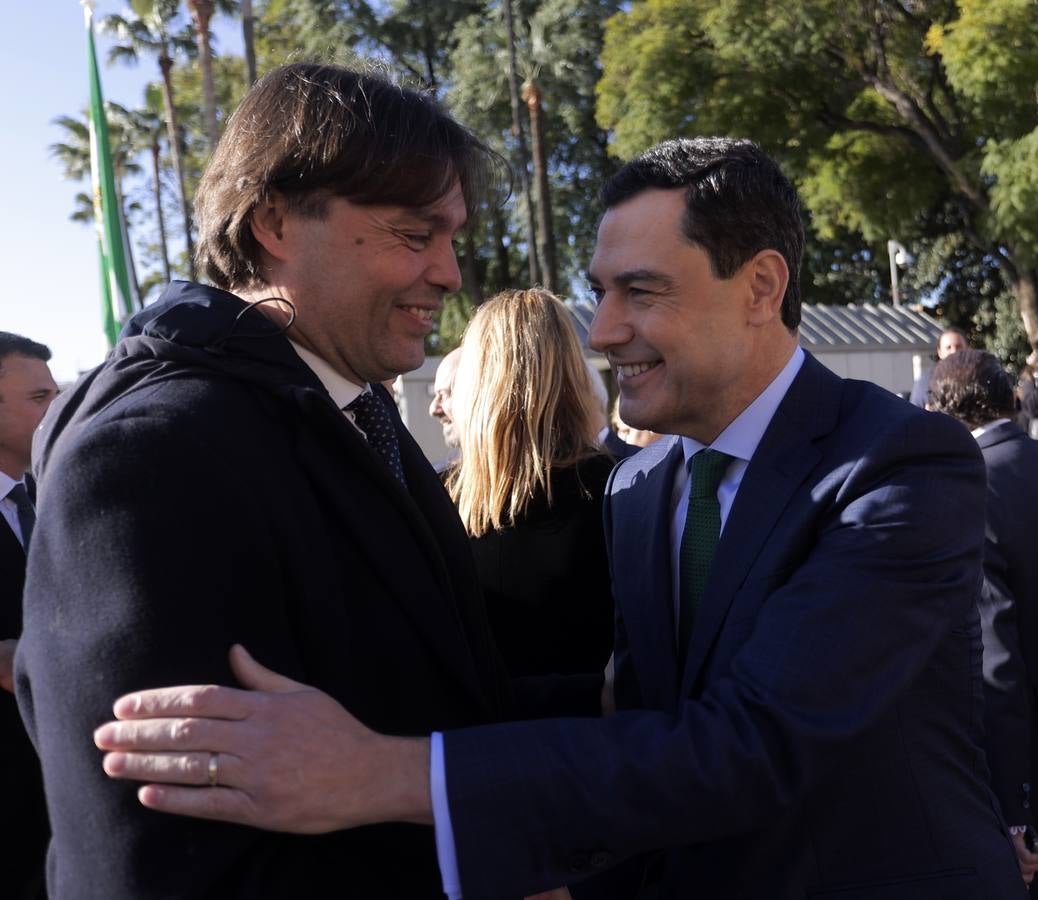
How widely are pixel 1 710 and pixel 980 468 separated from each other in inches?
118

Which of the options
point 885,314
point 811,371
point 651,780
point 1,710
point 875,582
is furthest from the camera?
point 885,314

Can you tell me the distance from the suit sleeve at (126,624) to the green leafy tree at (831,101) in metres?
20.9

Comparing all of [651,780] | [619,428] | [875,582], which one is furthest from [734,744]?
[619,428]

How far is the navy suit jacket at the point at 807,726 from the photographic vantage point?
1606mm

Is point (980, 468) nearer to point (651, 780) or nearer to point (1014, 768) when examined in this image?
Answer: point (651, 780)

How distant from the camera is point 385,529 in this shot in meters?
1.69

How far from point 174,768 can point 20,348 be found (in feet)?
13.7

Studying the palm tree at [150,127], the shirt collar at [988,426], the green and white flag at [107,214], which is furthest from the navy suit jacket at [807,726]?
the palm tree at [150,127]

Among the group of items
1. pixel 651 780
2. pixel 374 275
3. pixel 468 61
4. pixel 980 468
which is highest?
pixel 468 61

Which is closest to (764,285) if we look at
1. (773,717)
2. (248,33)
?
(773,717)

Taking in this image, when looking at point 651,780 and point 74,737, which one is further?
point 651,780

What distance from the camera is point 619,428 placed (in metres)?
7.11

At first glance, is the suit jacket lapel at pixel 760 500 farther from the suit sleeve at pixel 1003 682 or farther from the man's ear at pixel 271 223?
the suit sleeve at pixel 1003 682

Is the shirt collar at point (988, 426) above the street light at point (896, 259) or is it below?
below
